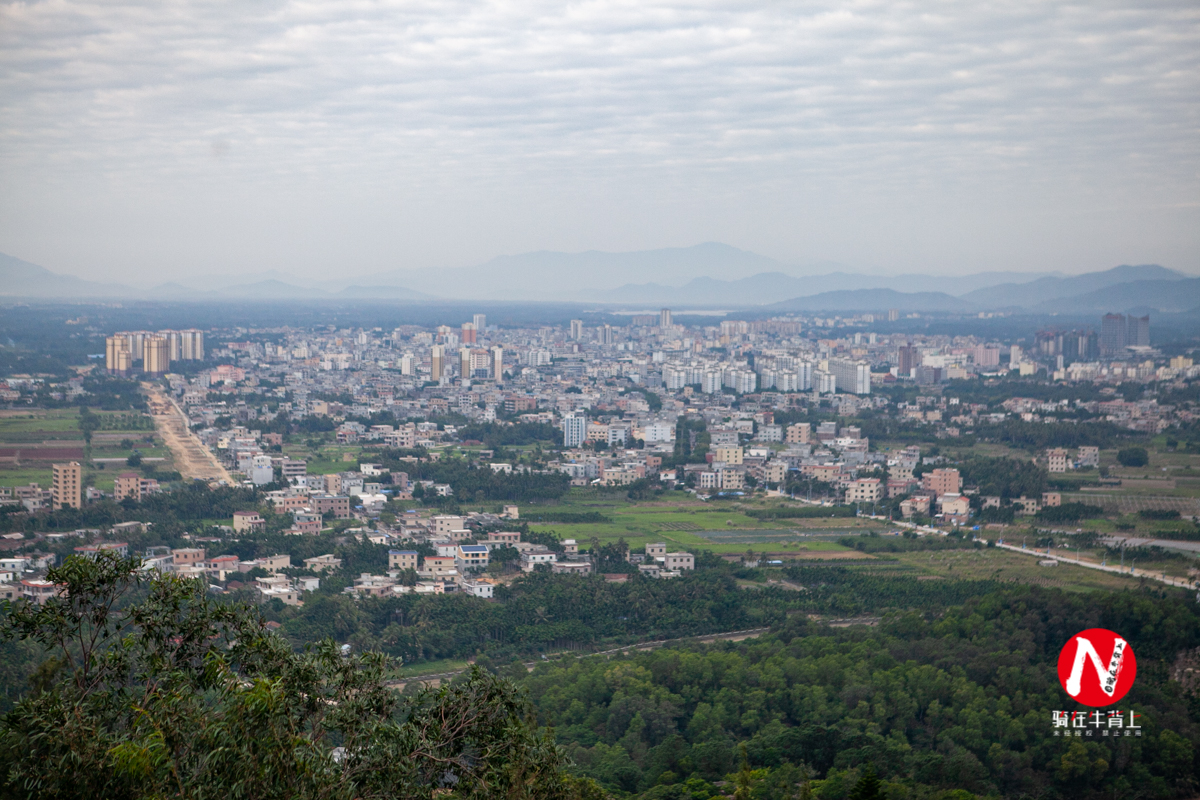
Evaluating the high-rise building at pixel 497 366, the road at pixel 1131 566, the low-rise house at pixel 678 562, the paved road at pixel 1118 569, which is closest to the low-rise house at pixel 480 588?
the low-rise house at pixel 678 562

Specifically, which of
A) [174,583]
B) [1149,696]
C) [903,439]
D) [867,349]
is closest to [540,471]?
[903,439]

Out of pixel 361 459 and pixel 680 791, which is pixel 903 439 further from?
pixel 680 791

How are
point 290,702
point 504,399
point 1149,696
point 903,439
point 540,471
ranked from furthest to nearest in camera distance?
point 504,399 → point 903,439 → point 540,471 → point 1149,696 → point 290,702

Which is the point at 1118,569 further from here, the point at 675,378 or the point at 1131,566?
the point at 675,378

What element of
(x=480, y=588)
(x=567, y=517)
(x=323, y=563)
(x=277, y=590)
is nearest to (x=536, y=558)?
(x=480, y=588)

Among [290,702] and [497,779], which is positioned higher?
[290,702]

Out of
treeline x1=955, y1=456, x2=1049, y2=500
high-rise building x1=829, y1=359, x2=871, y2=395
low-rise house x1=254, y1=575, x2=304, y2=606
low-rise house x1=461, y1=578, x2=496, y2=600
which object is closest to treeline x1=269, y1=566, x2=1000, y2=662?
low-rise house x1=461, y1=578, x2=496, y2=600
